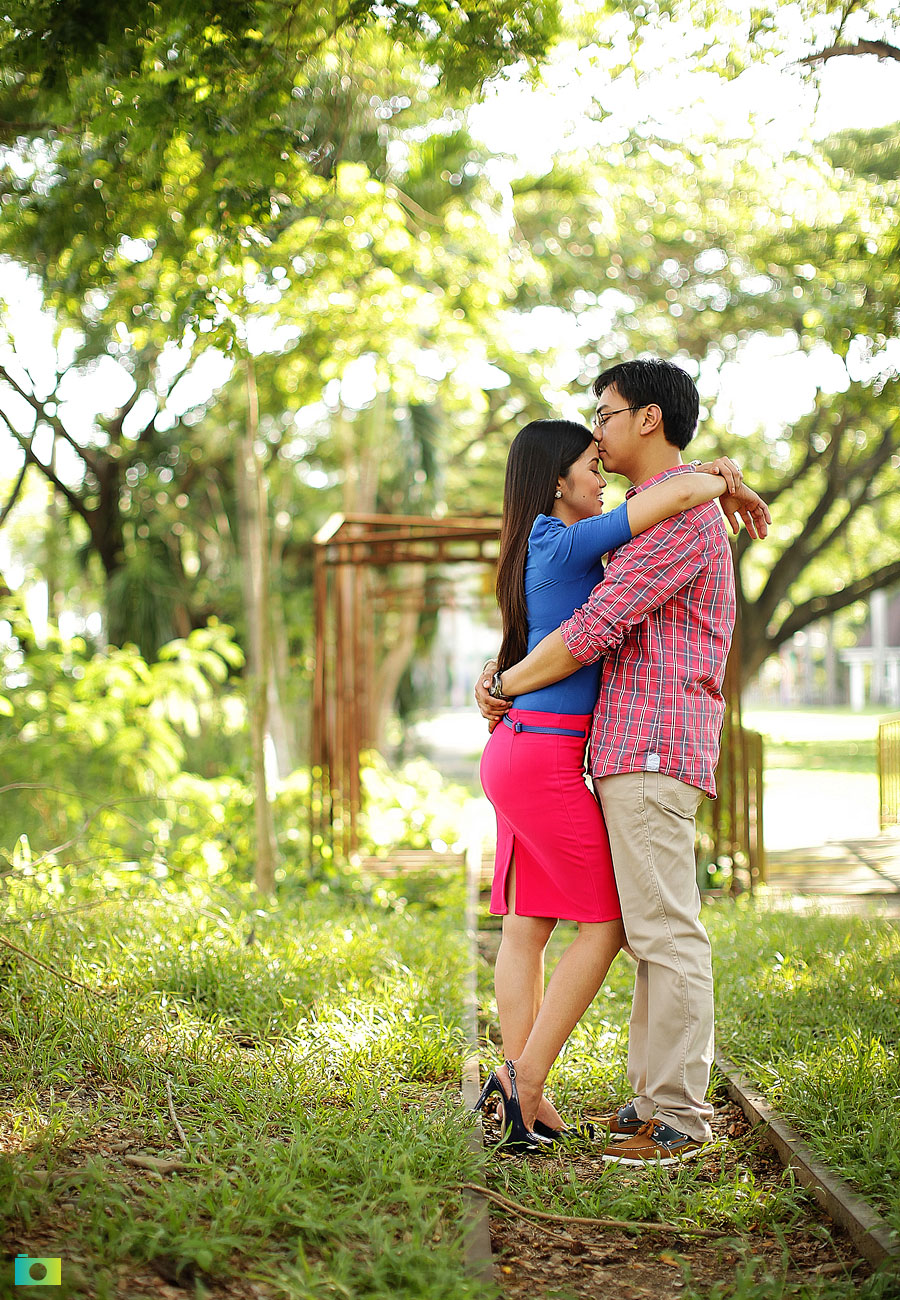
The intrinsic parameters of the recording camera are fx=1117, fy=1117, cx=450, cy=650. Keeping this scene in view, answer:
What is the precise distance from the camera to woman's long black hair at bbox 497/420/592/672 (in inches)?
124

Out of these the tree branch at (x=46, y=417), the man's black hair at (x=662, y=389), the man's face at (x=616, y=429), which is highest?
the tree branch at (x=46, y=417)

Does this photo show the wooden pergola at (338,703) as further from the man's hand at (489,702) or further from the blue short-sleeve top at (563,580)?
the blue short-sleeve top at (563,580)

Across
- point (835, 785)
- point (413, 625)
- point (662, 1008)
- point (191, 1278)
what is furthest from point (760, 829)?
point (835, 785)

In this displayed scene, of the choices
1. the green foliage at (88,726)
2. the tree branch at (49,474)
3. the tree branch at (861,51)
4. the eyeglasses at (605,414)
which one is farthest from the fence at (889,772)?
the tree branch at (49,474)

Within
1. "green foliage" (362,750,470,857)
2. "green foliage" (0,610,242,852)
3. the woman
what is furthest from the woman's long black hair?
"green foliage" (362,750,470,857)

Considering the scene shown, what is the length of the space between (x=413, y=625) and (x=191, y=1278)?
13.6 m

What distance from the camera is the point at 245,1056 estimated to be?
11.4ft

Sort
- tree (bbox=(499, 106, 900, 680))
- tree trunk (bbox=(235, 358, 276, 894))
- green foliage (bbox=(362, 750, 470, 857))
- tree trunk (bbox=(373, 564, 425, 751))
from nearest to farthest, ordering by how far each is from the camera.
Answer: tree trunk (bbox=(235, 358, 276, 894)) → tree (bbox=(499, 106, 900, 680)) → green foliage (bbox=(362, 750, 470, 857)) → tree trunk (bbox=(373, 564, 425, 751))

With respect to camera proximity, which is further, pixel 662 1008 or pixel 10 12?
pixel 10 12

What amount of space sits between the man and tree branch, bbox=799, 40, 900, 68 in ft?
7.28

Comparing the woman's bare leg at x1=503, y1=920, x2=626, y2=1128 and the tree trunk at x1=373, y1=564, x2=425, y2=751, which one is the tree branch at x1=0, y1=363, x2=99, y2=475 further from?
the woman's bare leg at x1=503, y1=920, x2=626, y2=1128

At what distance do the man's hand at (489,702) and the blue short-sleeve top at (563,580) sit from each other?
6cm

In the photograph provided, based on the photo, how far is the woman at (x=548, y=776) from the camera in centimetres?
298

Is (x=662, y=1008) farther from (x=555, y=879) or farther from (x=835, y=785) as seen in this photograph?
(x=835, y=785)
